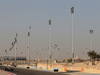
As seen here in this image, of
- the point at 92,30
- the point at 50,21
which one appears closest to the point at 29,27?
the point at 50,21

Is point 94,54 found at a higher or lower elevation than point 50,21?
lower

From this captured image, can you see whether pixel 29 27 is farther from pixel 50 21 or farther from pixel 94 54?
pixel 94 54

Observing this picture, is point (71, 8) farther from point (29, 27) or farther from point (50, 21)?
point (29, 27)

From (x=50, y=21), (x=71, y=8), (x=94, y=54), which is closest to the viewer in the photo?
(x=71, y=8)

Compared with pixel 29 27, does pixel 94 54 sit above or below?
below

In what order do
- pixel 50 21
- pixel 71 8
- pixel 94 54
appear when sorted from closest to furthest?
pixel 71 8
pixel 50 21
pixel 94 54

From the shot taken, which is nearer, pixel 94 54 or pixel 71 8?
pixel 71 8

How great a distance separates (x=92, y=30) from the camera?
9725 cm

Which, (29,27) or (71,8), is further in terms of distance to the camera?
(29,27)

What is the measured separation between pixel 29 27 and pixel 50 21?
61.0 feet

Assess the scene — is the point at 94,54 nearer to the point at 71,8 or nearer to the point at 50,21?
the point at 50,21

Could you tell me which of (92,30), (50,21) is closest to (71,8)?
(50,21)

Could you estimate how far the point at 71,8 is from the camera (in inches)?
2746

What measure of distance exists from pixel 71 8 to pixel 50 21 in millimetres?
15369
